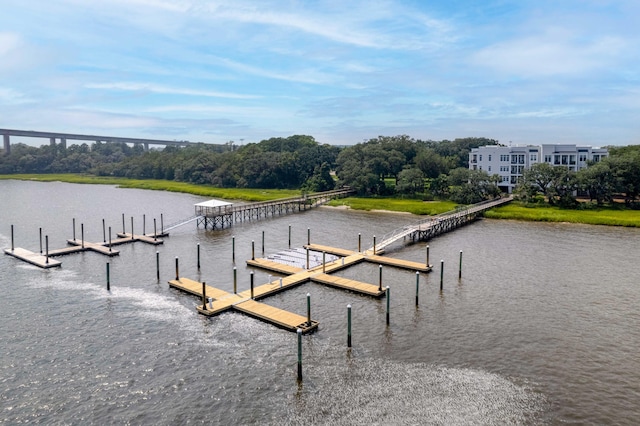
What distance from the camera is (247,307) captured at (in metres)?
27.3

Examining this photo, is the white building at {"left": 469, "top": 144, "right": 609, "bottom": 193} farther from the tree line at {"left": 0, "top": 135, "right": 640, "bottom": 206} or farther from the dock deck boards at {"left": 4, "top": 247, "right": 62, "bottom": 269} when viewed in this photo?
the dock deck boards at {"left": 4, "top": 247, "right": 62, "bottom": 269}

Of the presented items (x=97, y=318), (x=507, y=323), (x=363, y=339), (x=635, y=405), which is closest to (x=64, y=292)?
(x=97, y=318)

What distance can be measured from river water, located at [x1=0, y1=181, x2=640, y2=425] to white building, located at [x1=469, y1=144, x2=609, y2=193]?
165 ft

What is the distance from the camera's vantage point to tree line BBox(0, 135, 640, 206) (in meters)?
71.8

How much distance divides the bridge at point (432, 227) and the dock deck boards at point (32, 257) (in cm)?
2717

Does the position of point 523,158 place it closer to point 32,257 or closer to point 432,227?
point 432,227

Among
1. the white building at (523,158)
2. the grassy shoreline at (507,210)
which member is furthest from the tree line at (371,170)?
the white building at (523,158)

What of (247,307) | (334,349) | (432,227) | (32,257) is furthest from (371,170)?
(334,349)

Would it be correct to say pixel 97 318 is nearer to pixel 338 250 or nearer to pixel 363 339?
pixel 363 339

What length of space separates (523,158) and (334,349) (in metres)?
78.5

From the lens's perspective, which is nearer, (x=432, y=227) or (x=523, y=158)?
(x=432, y=227)

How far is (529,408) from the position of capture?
59.5ft

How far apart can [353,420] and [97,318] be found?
55.4ft

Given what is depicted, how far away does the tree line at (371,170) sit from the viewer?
71.8 meters
